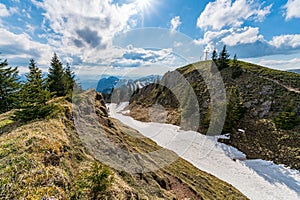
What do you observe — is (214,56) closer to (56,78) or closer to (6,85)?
(56,78)

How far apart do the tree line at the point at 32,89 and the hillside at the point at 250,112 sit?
2166 cm

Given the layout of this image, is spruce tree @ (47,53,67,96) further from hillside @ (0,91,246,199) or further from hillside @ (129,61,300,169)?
hillside @ (129,61,300,169)

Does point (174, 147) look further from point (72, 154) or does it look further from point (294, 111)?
point (294, 111)

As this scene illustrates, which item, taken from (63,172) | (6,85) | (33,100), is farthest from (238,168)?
(6,85)

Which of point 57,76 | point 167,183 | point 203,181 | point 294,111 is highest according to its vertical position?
point 57,76

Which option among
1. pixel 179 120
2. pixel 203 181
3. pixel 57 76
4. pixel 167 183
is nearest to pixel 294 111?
pixel 179 120

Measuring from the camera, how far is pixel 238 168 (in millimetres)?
17500

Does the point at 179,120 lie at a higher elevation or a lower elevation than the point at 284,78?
lower

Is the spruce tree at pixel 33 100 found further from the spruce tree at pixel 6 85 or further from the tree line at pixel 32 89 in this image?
the spruce tree at pixel 6 85

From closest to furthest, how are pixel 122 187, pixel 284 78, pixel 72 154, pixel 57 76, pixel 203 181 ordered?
pixel 122 187 → pixel 72 154 → pixel 203 181 → pixel 57 76 → pixel 284 78

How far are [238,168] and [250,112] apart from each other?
1351cm

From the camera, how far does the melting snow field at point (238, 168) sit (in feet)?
46.4

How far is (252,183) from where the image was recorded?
15.1 m

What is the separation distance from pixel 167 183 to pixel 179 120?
24141 mm
